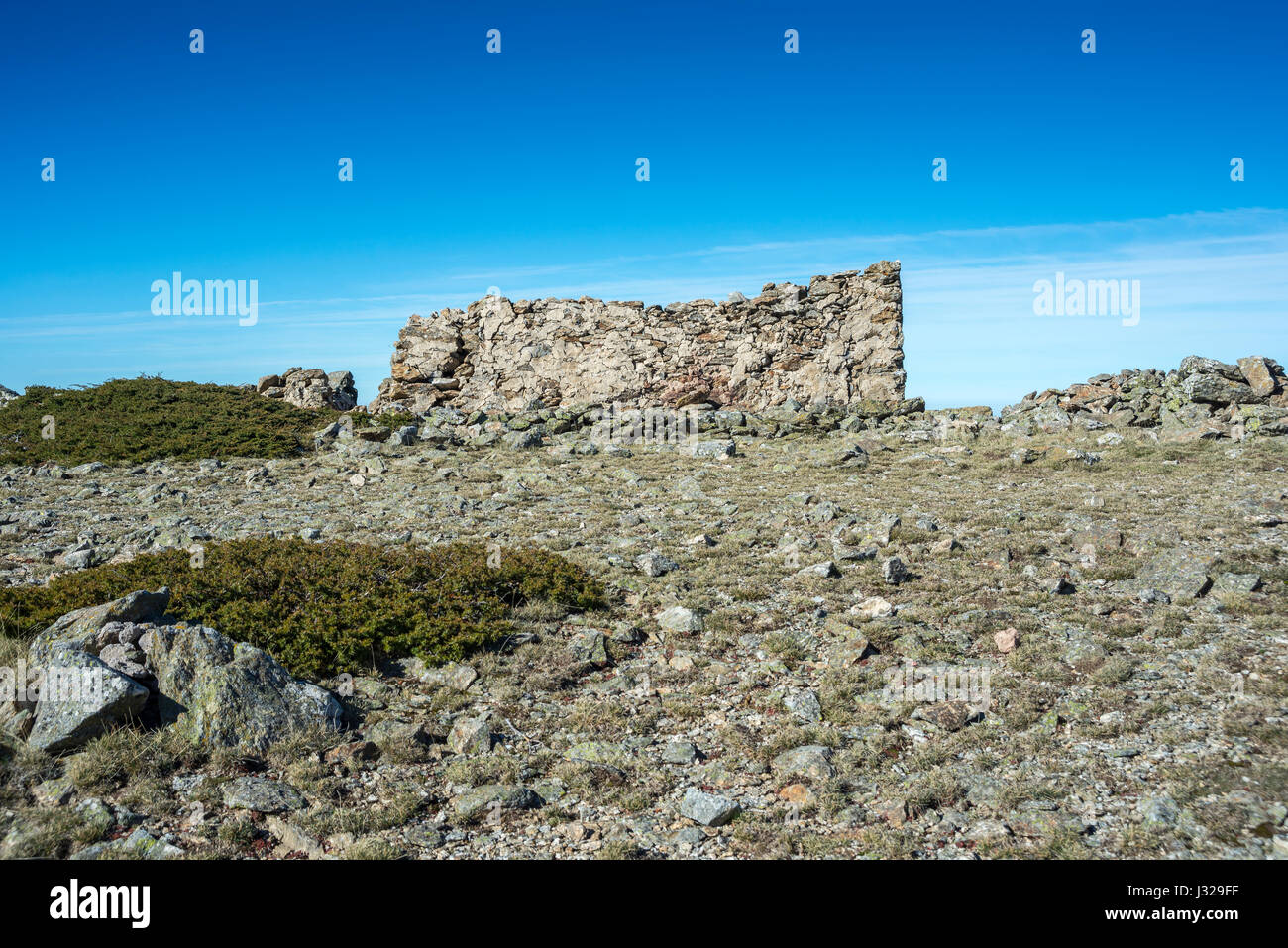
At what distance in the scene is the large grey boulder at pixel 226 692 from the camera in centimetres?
618

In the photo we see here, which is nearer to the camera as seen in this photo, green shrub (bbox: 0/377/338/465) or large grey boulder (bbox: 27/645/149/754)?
large grey boulder (bbox: 27/645/149/754)

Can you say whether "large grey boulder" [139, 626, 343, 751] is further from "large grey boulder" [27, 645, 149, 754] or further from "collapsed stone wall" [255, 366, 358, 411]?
"collapsed stone wall" [255, 366, 358, 411]

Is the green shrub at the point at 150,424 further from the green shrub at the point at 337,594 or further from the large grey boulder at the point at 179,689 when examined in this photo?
the large grey boulder at the point at 179,689

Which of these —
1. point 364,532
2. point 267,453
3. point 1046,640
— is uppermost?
point 267,453

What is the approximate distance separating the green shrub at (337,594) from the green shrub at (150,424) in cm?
1500

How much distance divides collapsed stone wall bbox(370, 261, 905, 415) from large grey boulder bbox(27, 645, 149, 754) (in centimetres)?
2298

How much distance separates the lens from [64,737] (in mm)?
5711

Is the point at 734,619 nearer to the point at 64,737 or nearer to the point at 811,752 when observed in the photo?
the point at 811,752

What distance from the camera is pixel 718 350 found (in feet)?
95.0

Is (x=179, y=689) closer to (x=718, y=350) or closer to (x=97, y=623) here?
(x=97, y=623)

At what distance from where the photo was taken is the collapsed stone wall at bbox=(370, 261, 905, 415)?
28.6 metres

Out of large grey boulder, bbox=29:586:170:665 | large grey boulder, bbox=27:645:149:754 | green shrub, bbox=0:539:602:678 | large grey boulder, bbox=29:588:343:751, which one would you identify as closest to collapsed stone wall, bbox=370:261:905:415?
green shrub, bbox=0:539:602:678
